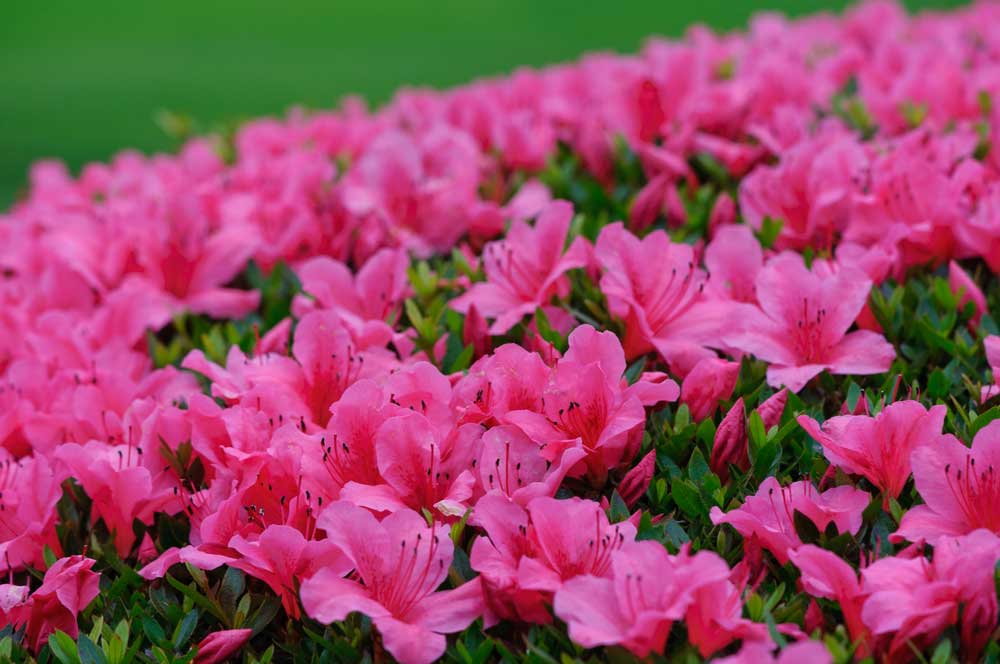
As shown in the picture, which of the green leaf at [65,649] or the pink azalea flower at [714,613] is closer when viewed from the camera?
the pink azalea flower at [714,613]

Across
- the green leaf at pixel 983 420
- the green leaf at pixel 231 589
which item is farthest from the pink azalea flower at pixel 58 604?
the green leaf at pixel 983 420

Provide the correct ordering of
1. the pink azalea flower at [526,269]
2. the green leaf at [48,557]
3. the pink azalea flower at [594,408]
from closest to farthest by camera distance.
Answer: the pink azalea flower at [594,408], the green leaf at [48,557], the pink azalea flower at [526,269]

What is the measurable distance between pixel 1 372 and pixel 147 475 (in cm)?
95

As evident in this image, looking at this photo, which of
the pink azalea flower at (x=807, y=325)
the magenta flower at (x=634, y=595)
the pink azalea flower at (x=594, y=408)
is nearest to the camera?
the magenta flower at (x=634, y=595)

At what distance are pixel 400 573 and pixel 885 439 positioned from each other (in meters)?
0.76

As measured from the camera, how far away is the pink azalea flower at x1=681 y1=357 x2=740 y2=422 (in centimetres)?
201

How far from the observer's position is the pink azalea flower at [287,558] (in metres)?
1.70

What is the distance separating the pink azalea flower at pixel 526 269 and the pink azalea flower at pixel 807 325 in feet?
1.25

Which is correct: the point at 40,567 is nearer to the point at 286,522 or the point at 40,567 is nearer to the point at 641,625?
the point at 286,522

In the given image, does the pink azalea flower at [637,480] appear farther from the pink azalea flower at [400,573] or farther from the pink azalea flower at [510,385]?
the pink azalea flower at [400,573]

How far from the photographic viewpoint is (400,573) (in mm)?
1663

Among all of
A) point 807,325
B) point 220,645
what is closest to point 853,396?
point 807,325

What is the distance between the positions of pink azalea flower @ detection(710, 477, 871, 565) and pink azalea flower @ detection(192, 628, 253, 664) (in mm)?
715

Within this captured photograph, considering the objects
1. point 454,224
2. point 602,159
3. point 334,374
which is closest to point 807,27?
point 602,159
